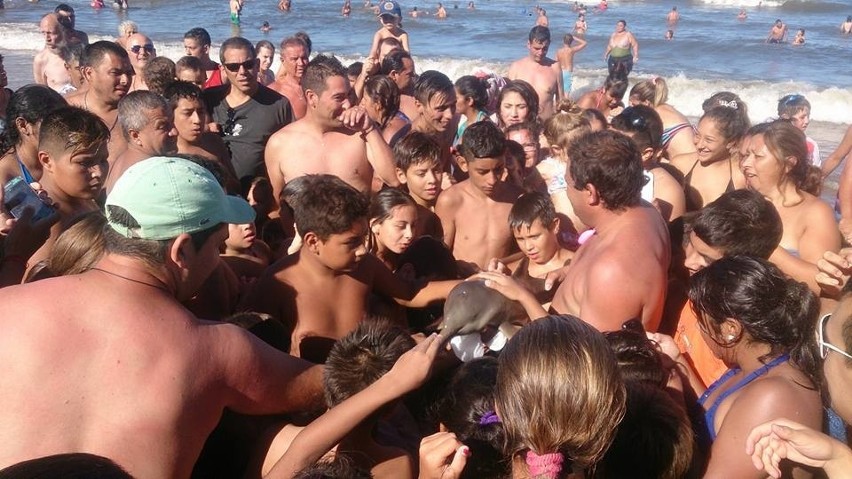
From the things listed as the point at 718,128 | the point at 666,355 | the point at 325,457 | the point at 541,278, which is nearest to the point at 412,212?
the point at 541,278

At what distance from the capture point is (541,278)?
13.9 feet

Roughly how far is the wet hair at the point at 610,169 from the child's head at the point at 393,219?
995 millimetres

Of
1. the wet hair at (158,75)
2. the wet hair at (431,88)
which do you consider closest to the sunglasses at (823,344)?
the wet hair at (431,88)

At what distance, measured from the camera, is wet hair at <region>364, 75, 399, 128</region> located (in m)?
6.11

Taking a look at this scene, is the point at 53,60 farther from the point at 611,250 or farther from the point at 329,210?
the point at 611,250

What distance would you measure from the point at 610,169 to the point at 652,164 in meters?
2.05

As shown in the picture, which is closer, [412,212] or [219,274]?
[219,274]

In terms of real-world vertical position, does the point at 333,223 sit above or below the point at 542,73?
above

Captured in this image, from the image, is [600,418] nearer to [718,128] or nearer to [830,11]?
[718,128]

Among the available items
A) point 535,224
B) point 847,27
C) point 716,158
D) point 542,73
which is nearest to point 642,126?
point 716,158

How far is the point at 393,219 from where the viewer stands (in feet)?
12.8

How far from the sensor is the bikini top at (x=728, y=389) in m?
2.47

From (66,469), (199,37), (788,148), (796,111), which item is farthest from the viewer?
(199,37)

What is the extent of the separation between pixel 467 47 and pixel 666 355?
23.5 m
